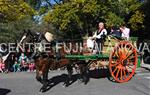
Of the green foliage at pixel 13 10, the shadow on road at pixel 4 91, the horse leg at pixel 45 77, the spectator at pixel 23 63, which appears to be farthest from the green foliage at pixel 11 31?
the horse leg at pixel 45 77

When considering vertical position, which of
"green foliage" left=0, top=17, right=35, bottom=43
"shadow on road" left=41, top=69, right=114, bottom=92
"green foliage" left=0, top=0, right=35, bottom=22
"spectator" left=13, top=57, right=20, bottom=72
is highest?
"green foliage" left=0, top=0, right=35, bottom=22

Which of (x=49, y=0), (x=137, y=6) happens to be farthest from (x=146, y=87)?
(x=49, y=0)

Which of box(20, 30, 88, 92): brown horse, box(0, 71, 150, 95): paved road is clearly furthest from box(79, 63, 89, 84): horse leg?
box(20, 30, 88, 92): brown horse

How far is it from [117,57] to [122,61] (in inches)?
12.2

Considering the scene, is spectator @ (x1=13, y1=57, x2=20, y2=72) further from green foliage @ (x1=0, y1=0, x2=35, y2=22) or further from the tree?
the tree

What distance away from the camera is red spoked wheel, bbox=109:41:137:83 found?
15.7m

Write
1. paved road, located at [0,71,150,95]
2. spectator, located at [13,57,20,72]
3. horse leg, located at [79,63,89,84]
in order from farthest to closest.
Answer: spectator, located at [13,57,20,72] → horse leg, located at [79,63,89,84] → paved road, located at [0,71,150,95]

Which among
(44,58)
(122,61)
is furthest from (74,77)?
(44,58)

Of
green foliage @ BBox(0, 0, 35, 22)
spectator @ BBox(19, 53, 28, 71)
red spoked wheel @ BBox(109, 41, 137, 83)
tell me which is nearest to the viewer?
red spoked wheel @ BBox(109, 41, 137, 83)

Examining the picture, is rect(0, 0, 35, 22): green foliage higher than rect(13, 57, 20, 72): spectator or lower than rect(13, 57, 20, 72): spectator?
higher

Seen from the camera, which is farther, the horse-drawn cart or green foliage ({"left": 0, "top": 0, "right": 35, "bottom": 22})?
green foliage ({"left": 0, "top": 0, "right": 35, "bottom": 22})

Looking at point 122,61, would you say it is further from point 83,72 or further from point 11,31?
point 11,31

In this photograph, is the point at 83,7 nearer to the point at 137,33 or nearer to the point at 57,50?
the point at 137,33

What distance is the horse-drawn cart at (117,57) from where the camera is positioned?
1545cm
